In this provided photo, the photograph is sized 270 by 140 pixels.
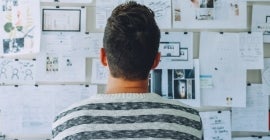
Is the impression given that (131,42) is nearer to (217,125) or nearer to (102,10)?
(102,10)

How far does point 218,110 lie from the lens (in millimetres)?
1790

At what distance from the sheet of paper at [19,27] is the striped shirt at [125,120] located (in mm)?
897

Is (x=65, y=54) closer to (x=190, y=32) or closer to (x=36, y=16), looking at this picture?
(x=36, y=16)

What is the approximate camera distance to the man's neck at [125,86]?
0.88 meters

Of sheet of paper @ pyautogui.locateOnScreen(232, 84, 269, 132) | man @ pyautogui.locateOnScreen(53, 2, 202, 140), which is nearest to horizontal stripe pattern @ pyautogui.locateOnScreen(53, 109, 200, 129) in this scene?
man @ pyautogui.locateOnScreen(53, 2, 202, 140)

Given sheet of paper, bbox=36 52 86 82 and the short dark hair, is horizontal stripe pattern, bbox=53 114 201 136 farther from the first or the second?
sheet of paper, bbox=36 52 86 82

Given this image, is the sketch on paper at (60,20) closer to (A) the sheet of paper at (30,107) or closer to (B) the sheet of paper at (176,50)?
(A) the sheet of paper at (30,107)

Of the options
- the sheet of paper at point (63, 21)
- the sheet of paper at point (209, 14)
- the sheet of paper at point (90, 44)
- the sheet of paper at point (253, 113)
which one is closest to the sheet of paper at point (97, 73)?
the sheet of paper at point (90, 44)

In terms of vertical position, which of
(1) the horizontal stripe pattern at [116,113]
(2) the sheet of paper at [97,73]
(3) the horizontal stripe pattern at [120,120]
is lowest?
(3) the horizontal stripe pattern at [120,120]

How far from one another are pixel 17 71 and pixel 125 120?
3.31ft

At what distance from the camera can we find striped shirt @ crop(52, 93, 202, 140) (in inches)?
32.4

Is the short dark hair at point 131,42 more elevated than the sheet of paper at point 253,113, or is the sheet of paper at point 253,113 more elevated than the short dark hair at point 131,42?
the short dark hair at point 131,42

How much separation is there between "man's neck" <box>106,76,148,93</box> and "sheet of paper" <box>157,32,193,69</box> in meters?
0.86

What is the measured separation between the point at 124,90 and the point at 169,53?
0.90 m
